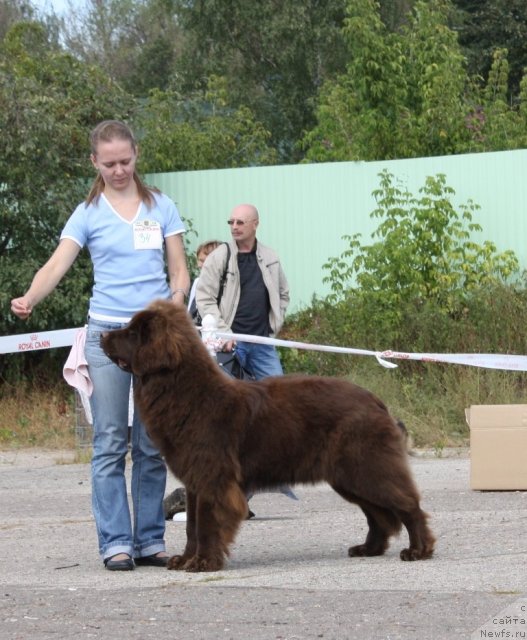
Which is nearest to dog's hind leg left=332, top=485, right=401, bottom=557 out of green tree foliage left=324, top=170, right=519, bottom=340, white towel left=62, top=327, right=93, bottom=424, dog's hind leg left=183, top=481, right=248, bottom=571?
dog's hind leg left=183, top=481, right=248, bottom=571

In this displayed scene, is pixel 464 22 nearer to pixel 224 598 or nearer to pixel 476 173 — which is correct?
pixel 476 173

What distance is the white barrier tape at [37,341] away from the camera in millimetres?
14578

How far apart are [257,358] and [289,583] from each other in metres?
3.19

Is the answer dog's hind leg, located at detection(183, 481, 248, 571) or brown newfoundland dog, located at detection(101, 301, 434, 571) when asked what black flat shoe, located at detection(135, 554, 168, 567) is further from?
dog's hind leg, located at detection(183, 481, 248, 571)

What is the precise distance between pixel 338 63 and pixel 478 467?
74.5ft

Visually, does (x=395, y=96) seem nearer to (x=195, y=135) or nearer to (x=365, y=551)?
(x=195, y=135)

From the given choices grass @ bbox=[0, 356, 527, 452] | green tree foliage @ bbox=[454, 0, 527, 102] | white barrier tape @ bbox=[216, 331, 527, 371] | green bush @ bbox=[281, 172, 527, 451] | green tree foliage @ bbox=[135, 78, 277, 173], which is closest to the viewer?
white barrier tape @ bbox=[216, 331, 527, 371]

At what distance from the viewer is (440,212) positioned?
1568 cm

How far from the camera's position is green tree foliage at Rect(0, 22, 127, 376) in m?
15.4

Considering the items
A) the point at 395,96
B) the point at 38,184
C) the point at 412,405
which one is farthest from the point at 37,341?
the point at 395,96

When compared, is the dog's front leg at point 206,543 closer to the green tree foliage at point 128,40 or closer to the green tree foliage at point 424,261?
the green tree foliage at point 424,261

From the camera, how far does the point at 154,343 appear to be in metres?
6.79

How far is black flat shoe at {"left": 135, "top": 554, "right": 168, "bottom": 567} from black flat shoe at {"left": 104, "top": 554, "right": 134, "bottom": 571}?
215mm

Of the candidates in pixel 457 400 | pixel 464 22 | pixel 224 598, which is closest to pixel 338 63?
pixel 464 22
